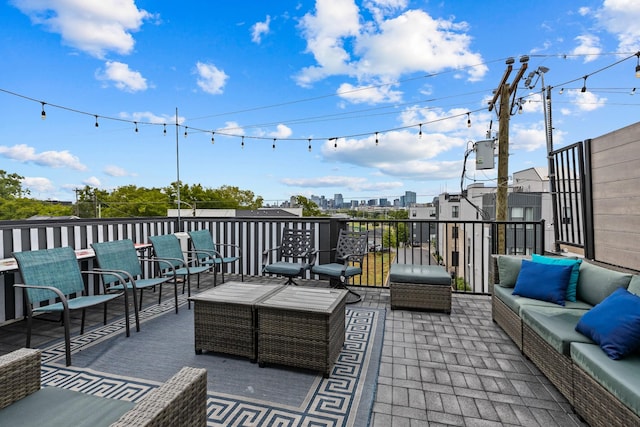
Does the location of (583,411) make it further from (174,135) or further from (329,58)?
(329,58)

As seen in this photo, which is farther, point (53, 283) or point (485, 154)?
point (485, 154)

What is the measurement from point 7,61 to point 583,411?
866 centimetres

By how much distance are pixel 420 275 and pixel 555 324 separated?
1539mm

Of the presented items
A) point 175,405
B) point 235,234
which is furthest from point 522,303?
point 235,234

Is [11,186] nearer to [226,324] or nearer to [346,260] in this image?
[346,260]

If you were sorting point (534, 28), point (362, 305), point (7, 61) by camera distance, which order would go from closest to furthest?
point (362, 305), point (7, 61), point (534, 28)

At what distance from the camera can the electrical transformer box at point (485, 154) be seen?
6684 millimetres

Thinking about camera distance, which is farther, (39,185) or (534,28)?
(39,185)

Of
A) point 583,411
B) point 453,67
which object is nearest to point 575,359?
point 583,411

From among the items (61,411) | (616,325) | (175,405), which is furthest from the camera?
(616,325)

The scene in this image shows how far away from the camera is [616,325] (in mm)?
1674

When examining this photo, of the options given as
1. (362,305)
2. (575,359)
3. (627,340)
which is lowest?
(362,305)

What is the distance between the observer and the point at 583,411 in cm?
167

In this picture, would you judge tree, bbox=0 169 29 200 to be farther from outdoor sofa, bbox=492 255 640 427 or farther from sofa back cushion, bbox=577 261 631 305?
sofa back cushion, bbox=577 261 631 305
